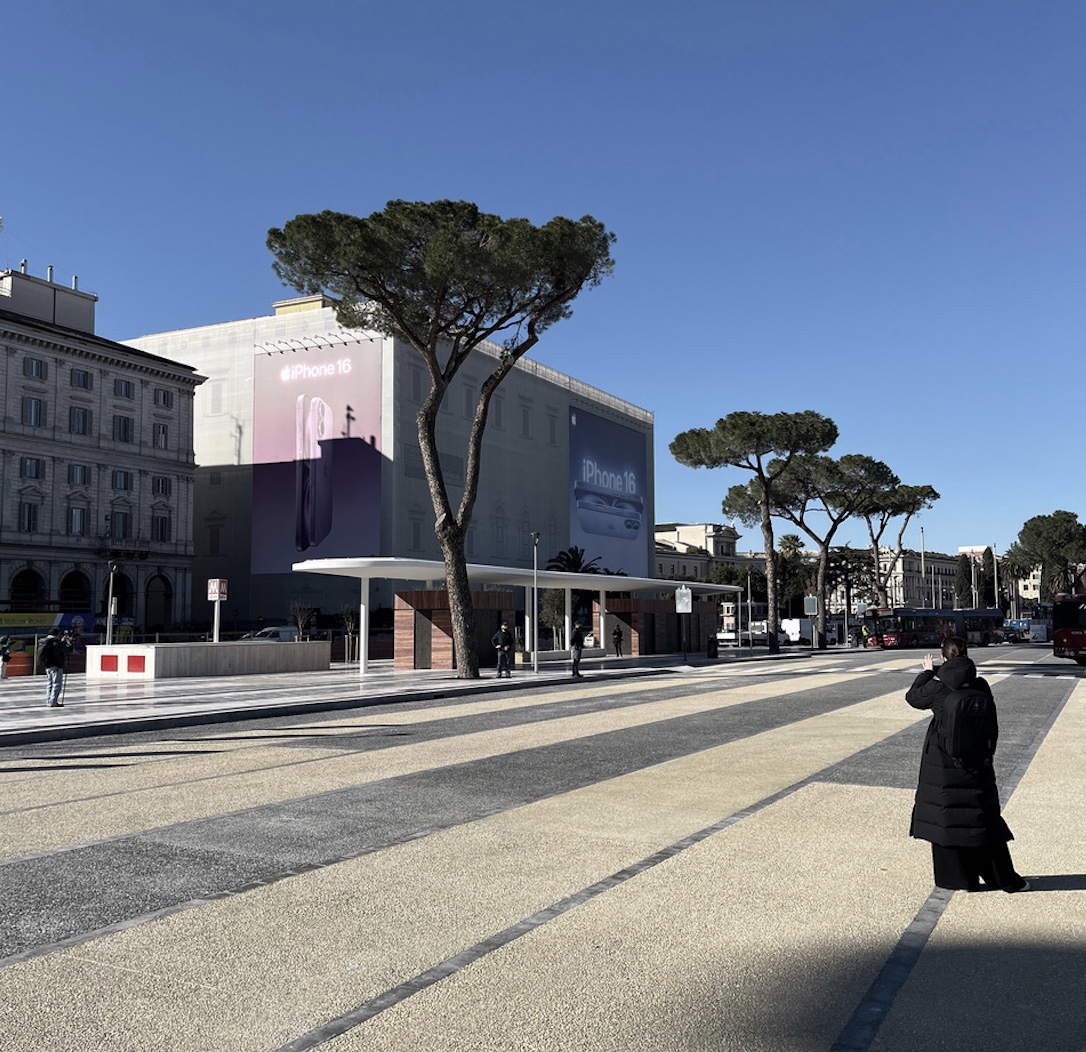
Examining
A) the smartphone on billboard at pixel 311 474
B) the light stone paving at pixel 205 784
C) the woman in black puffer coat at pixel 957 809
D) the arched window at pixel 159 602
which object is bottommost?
the light stone paving at pixel 205 784

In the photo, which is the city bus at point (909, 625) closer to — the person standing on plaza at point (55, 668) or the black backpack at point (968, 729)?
the person standing on plaza at point (55, 668)

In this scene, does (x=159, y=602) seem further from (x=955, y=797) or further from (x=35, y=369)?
(x=955, y=797)

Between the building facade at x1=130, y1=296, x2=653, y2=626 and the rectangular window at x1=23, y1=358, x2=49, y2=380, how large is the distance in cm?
1587

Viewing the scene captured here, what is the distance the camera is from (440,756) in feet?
40.9

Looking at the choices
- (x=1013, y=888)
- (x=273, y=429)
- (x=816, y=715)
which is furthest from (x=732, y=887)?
(x=273, y=429)

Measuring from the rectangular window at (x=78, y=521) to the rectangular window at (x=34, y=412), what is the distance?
5586 millimetres

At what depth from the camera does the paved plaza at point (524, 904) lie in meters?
4.18

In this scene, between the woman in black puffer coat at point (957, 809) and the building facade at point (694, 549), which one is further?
the building facade at point (694, 549)

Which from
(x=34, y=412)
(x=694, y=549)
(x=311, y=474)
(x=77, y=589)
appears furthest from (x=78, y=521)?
(x=694, y=549)

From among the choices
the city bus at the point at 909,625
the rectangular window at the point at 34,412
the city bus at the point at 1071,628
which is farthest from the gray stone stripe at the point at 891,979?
the rectangular window at the point at 34,412

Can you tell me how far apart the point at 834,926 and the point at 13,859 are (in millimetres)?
5355

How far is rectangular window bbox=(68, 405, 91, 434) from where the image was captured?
6650 centimetres

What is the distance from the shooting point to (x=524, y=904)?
591 centimetres

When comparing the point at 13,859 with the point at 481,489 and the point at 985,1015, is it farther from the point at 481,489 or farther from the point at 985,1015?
the point at 481,489
